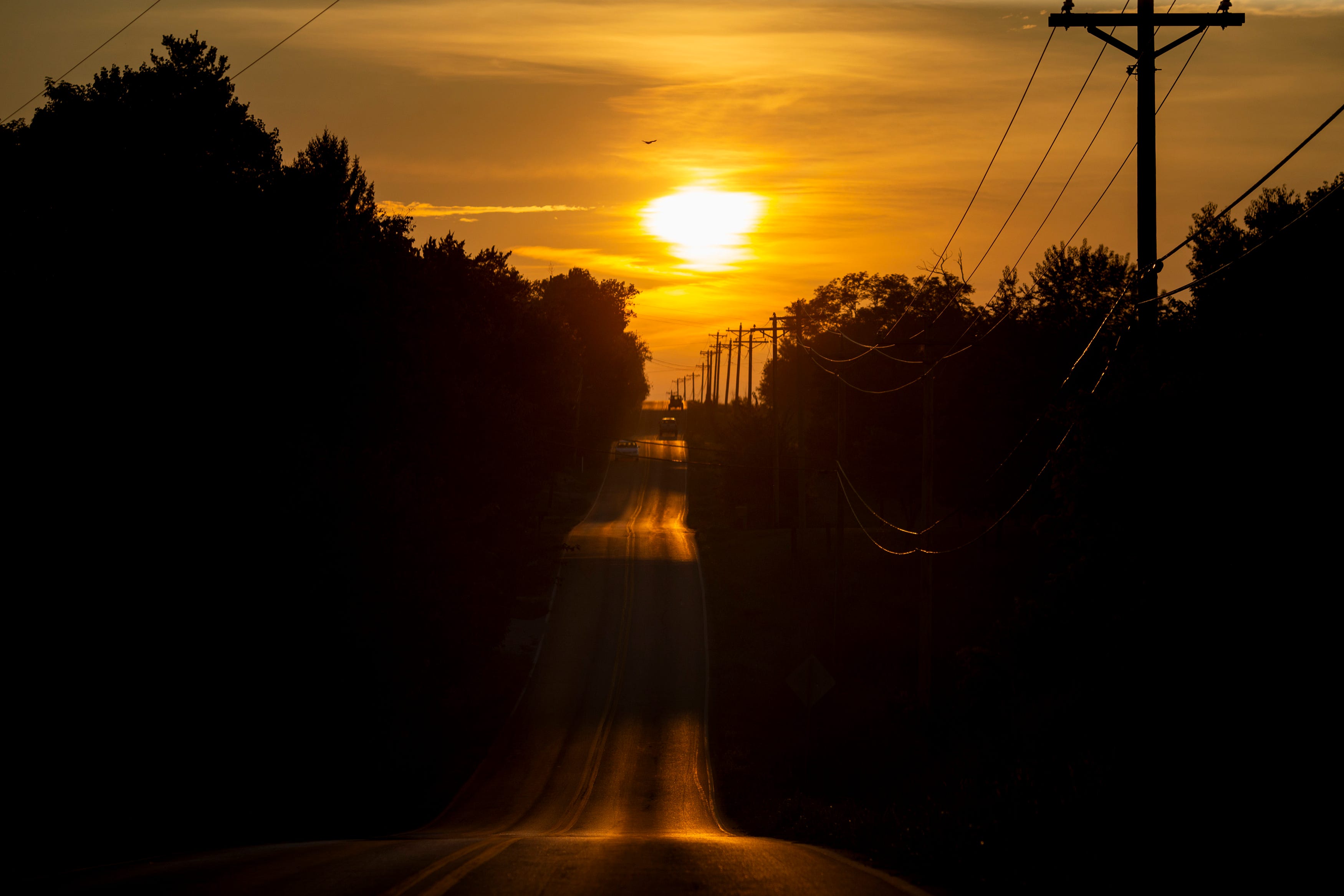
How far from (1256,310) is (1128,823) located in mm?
13930

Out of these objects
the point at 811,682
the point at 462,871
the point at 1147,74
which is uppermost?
the point at 1147,74

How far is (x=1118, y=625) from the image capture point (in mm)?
16766

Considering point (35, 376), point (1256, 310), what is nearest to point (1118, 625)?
point (1256, 310)

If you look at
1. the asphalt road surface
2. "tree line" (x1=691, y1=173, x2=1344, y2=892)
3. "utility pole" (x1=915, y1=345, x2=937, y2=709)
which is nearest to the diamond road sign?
"tree line" (x1=691, y1=173, x2=1344, y2=892)

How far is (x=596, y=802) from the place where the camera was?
82.1 ft

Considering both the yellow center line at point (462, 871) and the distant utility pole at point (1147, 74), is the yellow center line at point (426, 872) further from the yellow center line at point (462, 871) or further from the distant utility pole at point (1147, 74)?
the distant utility pole at point (1147, 74)

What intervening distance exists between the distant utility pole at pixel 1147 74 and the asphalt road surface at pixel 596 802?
33.1 ft

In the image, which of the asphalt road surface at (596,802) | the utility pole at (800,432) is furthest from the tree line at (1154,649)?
the utility pole at (800,432)

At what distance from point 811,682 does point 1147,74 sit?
583 inches

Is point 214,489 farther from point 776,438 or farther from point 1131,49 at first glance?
point 776,438

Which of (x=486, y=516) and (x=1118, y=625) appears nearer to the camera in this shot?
(x=1118, y=625)

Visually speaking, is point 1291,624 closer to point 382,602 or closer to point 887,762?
point 887,762

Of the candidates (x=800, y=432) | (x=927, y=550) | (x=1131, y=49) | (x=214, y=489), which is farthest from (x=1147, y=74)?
(x=800, y=432)

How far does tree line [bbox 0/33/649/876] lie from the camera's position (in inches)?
712
